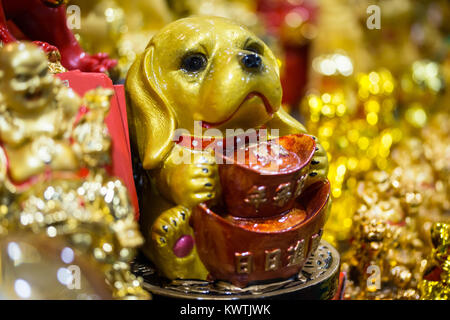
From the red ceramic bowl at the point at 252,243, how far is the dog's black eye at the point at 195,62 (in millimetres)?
247

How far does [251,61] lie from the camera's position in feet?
3.01

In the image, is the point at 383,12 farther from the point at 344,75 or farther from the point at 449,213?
the point at 449,213

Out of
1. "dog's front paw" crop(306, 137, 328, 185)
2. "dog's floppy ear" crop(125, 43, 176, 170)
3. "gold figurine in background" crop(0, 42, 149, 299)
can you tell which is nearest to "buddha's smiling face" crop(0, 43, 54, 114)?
"gold figurine in background" crop(0, 42, 149, 299)

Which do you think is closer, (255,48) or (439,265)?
(255,48)

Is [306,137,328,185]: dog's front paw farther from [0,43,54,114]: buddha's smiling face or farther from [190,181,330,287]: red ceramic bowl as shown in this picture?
[0,43,54,114]: buddha's smiling face

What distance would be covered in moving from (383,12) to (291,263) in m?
1.86

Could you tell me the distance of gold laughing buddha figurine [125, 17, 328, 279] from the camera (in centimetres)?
91

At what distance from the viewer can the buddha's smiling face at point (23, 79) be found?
71 centimetres

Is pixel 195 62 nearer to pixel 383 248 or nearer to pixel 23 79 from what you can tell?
pixel 23 79

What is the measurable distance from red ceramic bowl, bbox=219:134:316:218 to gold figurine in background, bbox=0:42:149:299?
0.64 ft

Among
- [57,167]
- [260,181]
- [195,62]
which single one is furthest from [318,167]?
[57,167]

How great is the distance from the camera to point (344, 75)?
222 centimetres

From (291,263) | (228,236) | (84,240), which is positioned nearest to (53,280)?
(84,240)

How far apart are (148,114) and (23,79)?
29 centimetres
